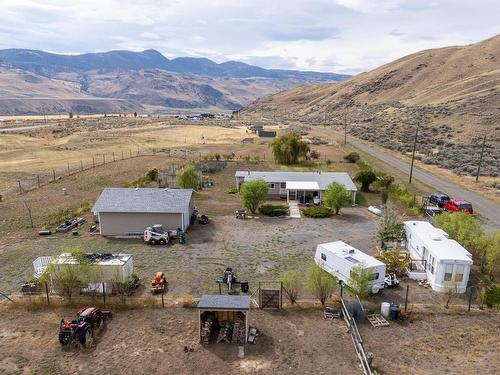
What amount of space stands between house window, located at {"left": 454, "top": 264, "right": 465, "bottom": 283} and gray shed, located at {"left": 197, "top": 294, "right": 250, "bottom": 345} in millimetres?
12397

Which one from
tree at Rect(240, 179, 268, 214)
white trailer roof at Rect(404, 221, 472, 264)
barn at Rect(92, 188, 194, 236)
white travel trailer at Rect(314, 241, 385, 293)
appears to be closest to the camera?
white travel trailer at Rect(314, 241, 385, 293)

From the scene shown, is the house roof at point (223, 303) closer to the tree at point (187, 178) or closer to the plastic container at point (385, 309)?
the plastic container at point (385, 309)

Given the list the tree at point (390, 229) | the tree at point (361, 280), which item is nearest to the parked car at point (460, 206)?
the tree at point (390, 229)

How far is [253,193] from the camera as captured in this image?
37812mm

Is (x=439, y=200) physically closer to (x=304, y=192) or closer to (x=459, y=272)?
(x=304, y=192)

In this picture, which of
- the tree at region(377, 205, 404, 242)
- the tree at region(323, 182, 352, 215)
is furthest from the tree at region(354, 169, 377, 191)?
the tree at region(377, 205, 404, 242)

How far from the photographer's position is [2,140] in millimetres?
86188

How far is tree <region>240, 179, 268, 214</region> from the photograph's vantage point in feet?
124

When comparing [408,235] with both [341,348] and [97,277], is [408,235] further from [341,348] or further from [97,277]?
[97,277]

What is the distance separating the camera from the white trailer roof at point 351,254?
2377 centimetres

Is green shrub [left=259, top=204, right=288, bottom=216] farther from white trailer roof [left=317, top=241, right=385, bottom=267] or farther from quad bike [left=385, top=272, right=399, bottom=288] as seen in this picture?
quad bike [left=385, top=272, right=399, bottom=288]

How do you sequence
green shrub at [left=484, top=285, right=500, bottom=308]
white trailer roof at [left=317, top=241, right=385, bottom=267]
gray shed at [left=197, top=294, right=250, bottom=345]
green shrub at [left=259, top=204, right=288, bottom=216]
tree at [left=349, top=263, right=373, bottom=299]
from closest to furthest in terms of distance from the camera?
gray shed at [left=197, top=294, right=250, bottom=345] → green shrub at [left=484, top=285, right=500, bottom=308] → tree at [left=349, top=263, right=373, bottom=299] → white trailer roof at [left=317, top=241, right=385, bottom=267] → green shrub at [left=259, top=204, right=288, bottom=216]

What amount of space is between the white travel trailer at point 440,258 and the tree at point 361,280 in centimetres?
431

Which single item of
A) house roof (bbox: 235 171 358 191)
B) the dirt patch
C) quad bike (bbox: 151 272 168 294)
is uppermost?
house roof (bbox: 235 171 358 191)
